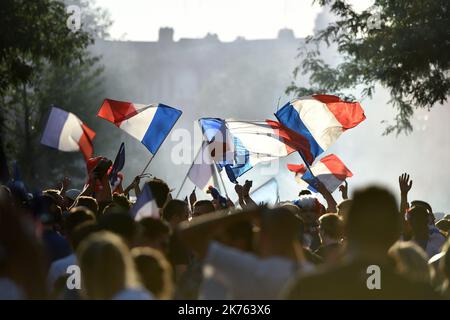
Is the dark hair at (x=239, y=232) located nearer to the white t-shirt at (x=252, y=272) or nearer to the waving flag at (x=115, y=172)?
the white t-shirt at (x=252, y=272)

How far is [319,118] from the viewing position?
47.8 feet

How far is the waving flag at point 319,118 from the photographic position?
1439cm

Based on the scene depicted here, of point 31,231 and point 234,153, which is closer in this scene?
point 31,231

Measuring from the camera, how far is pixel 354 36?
22.8 metres

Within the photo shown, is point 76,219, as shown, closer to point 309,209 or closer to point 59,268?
point 59,268

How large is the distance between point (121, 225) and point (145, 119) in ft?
27.1

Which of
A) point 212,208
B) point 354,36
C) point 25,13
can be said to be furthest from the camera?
point 354,36

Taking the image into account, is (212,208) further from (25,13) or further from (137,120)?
(25,13)

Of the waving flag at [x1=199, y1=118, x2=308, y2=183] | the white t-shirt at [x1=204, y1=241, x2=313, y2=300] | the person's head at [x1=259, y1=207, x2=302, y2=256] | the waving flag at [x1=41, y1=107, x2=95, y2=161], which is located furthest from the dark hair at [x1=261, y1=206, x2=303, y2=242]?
the waving flag at [x1=41, y1=107, x2=95, y2=161]

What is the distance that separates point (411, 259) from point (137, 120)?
8801mm

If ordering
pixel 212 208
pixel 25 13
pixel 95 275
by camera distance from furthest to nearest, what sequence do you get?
pixel 25 13 < pixel 212 208 < pixel 95 275

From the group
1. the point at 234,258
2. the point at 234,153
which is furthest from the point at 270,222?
the point at 234,153
